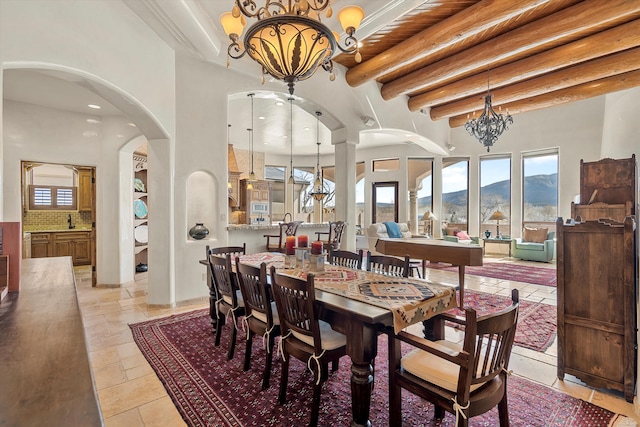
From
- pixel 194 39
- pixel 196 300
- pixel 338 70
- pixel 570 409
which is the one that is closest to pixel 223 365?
pixel 196 300

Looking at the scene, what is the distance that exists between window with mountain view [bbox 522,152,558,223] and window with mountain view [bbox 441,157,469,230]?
154cm

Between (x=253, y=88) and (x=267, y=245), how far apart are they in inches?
108

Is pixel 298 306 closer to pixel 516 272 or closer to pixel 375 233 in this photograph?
pixel 375 233

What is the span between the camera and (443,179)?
32.5ft

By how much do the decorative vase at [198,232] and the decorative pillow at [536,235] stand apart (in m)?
8.10

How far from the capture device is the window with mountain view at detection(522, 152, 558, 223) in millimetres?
8375

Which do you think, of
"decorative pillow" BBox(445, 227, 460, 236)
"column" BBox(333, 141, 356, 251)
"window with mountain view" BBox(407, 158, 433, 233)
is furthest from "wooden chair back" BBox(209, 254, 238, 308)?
"window with mountain view" BBox(407, 158, 433, 233)

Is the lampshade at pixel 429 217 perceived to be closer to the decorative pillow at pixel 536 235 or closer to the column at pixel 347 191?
the decorative pillow at pixel 536 235

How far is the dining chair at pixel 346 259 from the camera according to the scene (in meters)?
2.98

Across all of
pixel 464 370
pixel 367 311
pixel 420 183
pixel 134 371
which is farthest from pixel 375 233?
pixel 464 370

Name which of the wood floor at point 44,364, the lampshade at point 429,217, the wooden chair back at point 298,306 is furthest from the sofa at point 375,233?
the wood floor at point 44,364

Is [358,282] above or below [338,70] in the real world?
below

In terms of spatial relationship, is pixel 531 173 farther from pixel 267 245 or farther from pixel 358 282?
pixel 358 282

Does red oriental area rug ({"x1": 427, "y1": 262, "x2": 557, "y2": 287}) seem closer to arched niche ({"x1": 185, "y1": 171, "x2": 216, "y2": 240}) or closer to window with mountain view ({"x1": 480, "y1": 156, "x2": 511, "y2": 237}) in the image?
window with mountain view ({"x1": 480, "y1": 156, "x2": 511, "y2": 237})
